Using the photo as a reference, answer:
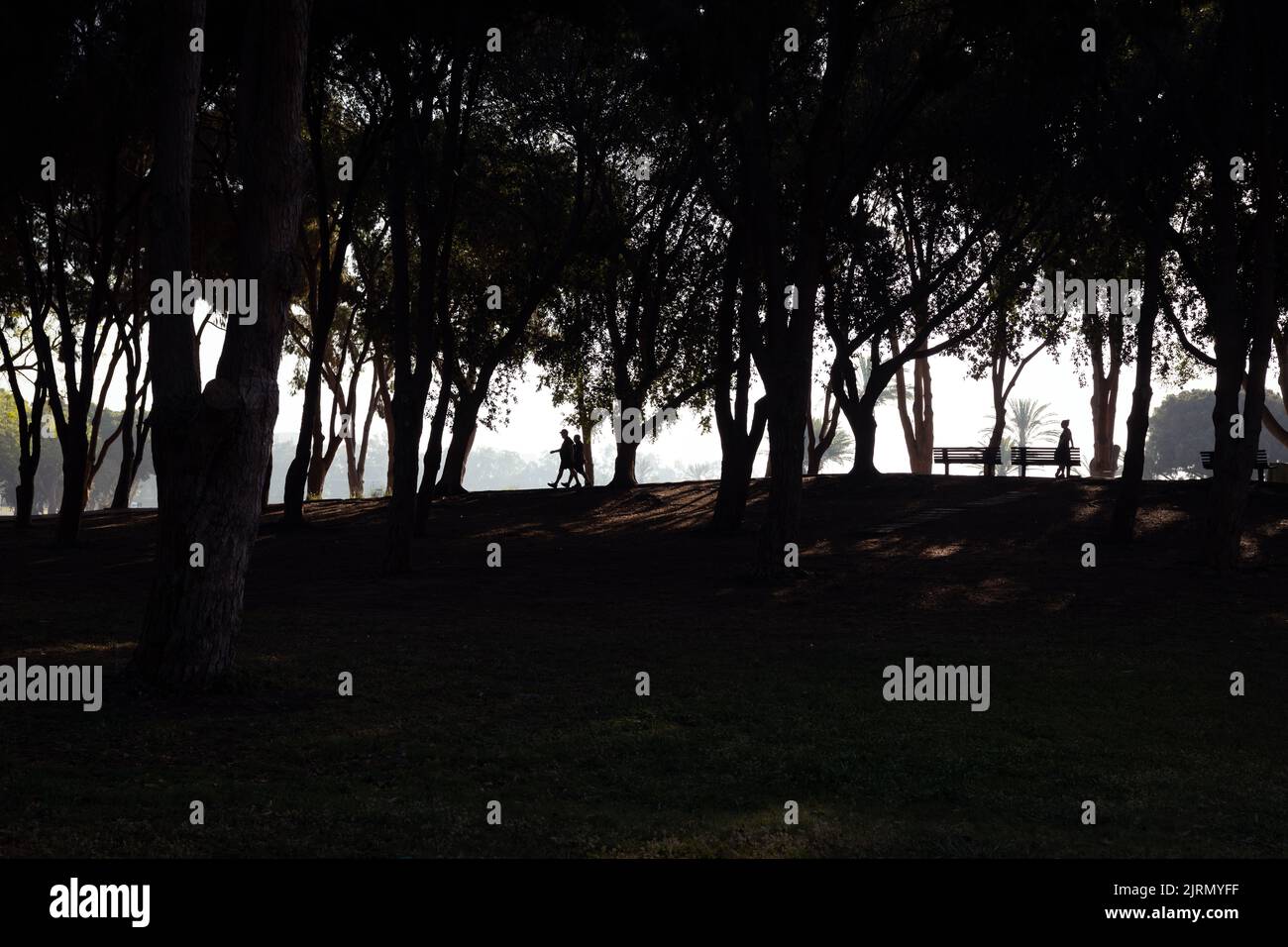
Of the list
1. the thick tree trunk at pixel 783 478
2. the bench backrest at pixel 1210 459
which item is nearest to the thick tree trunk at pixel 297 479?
the thick tree trunk at pixel 783 478

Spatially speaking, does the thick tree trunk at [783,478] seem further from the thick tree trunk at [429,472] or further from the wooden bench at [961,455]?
the wooden bench at [961,455]

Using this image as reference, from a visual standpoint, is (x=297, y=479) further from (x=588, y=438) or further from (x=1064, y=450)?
(x=1064, y=450)

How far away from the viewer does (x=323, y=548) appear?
23.9 meters

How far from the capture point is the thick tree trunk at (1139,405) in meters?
22.2

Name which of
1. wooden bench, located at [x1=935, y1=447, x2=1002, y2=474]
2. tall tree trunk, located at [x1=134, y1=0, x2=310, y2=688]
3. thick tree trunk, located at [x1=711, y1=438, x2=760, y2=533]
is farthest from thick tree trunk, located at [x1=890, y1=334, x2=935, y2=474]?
tall tree trunk, located at [x1=134, y1=0, x2=310, y2=688]

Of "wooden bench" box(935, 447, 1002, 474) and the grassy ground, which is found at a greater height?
"wooden bench" box(935, 447, 1002, 474)

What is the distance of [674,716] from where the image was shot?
10445 millimetres

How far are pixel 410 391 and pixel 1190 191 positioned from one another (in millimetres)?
19238

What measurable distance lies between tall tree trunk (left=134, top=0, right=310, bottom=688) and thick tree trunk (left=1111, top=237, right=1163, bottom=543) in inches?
659

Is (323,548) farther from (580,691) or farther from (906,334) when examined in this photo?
(906,334)

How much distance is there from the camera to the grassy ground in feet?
23.5

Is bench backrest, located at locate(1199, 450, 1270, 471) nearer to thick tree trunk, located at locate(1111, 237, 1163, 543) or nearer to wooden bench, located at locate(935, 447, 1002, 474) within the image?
wooden bench, located at locate(935, 447, 1002, 474)

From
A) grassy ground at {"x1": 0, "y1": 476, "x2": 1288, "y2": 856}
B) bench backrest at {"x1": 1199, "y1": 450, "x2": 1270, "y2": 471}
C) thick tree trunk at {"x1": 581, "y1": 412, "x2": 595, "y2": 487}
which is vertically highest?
thick tree trunk at {"x1": 581, "y1": 412, "x2": 595, "y2": 487}
